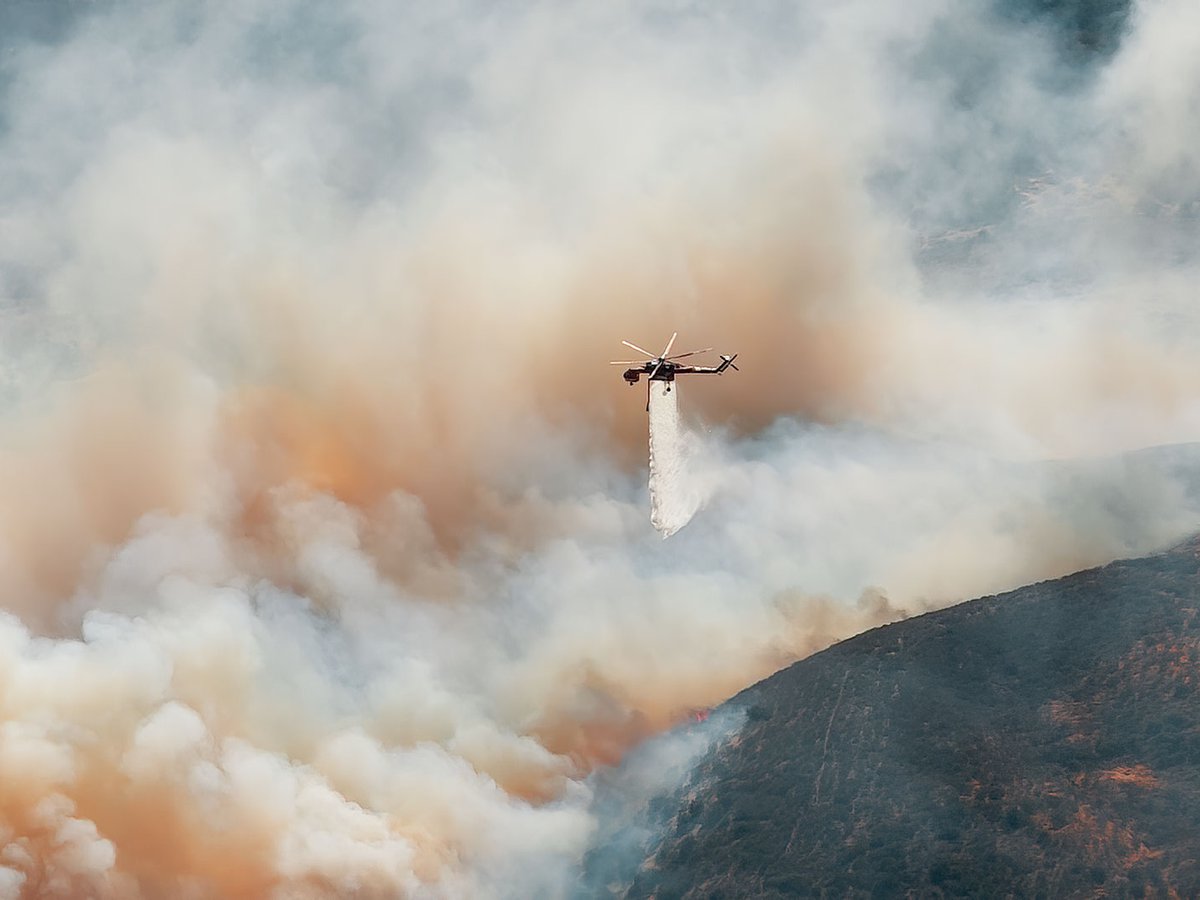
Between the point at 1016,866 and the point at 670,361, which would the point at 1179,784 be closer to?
the point at 1016,866

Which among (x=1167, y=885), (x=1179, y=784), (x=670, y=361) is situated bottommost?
(x=1167, y=885)

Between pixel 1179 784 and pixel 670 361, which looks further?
pixel 1179 784

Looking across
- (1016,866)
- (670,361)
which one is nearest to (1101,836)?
(1016,866)

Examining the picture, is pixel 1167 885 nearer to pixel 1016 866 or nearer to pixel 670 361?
pixel 1016 866

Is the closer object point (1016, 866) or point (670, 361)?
point (670, 361)

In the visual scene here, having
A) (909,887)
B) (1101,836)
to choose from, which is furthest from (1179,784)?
(909,887)

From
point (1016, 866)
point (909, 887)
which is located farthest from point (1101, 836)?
point (909, 887)

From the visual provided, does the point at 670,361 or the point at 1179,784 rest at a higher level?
the point at 670,361

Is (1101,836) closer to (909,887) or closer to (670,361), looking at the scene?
(909,887)
